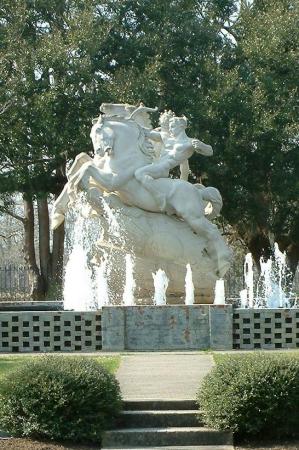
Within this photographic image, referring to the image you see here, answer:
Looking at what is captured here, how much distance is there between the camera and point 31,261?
36.8 meters

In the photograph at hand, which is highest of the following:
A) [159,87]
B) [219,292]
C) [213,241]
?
[159,87]

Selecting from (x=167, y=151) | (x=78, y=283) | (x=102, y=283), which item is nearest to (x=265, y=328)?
(x=102, y=283)

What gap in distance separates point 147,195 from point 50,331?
3.94m

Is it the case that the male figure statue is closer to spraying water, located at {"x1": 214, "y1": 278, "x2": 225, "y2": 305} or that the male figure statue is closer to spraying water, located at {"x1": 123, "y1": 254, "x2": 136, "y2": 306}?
spraying water, located at {"x1": 123, "y1": 254, "x2": 136, "y2": 306}

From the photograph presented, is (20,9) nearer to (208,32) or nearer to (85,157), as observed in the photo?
(208,32)

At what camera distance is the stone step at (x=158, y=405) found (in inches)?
438

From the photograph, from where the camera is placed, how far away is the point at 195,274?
20.3 metres

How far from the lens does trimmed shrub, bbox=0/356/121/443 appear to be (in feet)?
34.3

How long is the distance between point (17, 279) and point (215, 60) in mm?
12718

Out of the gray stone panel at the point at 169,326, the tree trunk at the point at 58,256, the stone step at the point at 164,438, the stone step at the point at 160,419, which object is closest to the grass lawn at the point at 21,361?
the gray stone panel at the point at 169,326

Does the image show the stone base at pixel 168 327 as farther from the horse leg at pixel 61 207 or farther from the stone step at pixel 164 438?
the stone step at pixel 164 438

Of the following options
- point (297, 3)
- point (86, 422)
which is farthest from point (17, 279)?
point (86, 422)

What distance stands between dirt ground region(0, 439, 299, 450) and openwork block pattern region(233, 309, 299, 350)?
6605mm

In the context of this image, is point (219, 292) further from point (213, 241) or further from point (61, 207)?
point (61, 207)
